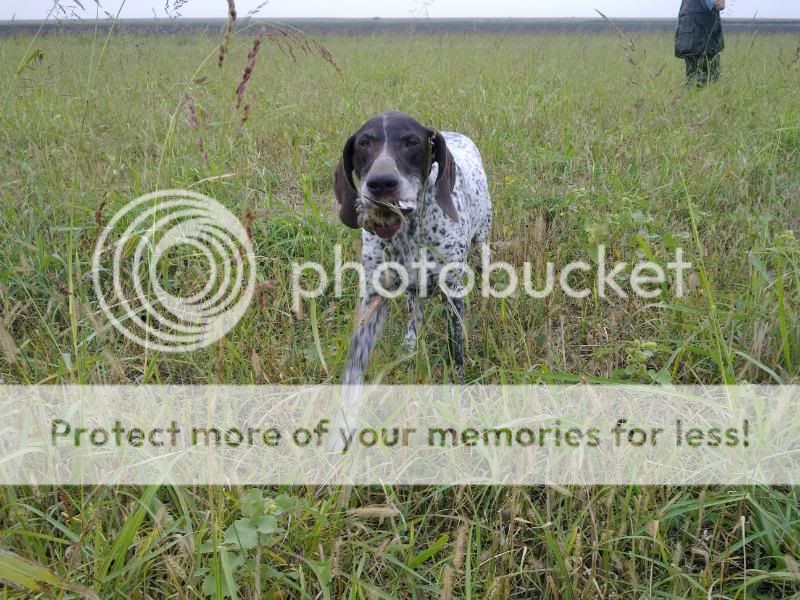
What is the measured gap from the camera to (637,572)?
169 centimetres

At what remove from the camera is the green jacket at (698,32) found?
25.3 ft

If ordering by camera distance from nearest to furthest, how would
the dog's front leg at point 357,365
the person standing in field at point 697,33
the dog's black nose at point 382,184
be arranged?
the dog's front leg at point 357,365 < the dog's black nose at point 382,184 < the person standing in field at point 697,33

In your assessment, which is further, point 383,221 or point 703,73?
point 703,73

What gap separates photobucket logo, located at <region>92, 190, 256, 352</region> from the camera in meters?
2.87

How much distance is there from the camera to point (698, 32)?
25.4ft

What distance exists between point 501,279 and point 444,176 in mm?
739

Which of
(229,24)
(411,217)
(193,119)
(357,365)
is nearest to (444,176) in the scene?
(411,217)

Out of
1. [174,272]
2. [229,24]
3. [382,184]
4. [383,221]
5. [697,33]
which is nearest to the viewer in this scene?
[229,24]

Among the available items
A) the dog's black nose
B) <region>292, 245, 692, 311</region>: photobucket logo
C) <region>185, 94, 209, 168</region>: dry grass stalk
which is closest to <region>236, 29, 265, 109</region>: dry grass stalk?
<region>185, 94, 209, 168</region>: dry grass stalk

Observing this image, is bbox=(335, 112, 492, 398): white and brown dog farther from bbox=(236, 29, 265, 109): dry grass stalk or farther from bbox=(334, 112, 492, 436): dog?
bbox=(236, 29, 265, 109): dry grass stalk

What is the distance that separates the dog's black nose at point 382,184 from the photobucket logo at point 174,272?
65 centimetres

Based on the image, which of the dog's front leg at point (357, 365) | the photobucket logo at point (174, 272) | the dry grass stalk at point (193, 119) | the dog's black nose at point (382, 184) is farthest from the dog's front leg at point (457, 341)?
the dry grass stalk at point (193, 119)

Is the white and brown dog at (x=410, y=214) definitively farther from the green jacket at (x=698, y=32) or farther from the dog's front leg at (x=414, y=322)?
the green jacket at (x=698, y=32)

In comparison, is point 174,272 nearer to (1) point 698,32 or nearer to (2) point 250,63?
(2) point 250,63
